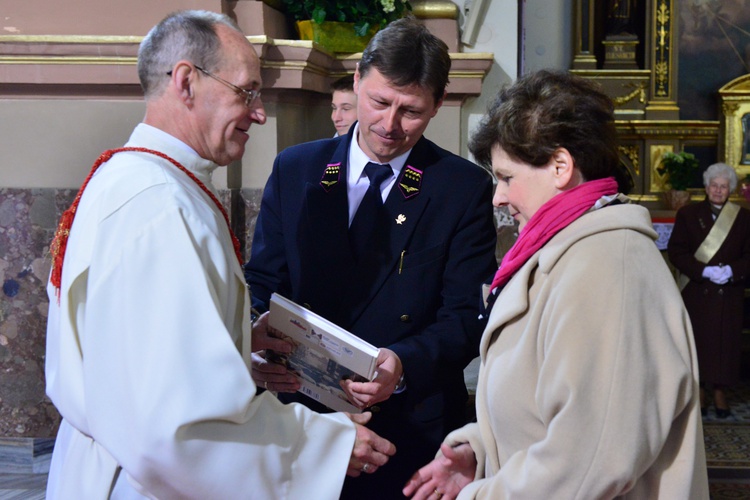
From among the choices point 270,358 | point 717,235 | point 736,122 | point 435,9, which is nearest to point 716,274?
point 717,235

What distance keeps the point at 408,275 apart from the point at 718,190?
5.12m

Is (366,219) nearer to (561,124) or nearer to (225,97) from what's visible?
(225,97)

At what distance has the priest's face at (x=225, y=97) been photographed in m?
1.76

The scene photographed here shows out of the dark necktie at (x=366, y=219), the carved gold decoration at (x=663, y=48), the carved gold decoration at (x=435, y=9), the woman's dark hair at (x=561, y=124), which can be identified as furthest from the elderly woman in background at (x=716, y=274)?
the woman's dark hair at (x=561, y=124)

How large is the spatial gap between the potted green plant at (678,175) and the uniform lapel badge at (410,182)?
7.51m

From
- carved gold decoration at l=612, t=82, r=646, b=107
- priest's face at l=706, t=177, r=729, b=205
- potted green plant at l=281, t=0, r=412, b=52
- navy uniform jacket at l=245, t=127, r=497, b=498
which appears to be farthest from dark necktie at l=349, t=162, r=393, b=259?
carved gold decoration at l=612, t=82, r=646, b=107

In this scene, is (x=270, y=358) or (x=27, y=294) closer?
(x=270, y=358)

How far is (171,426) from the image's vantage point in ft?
4.79

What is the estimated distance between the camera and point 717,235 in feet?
21.6

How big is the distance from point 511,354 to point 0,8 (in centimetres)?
293

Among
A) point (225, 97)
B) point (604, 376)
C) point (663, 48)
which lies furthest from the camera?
point (663, 48)

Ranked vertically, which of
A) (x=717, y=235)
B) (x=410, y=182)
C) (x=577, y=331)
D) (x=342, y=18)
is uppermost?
(x=342, y=18)

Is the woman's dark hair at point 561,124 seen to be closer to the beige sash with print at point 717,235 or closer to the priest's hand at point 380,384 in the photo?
the priest's hand at point 380,384

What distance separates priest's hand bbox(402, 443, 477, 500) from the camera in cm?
190
